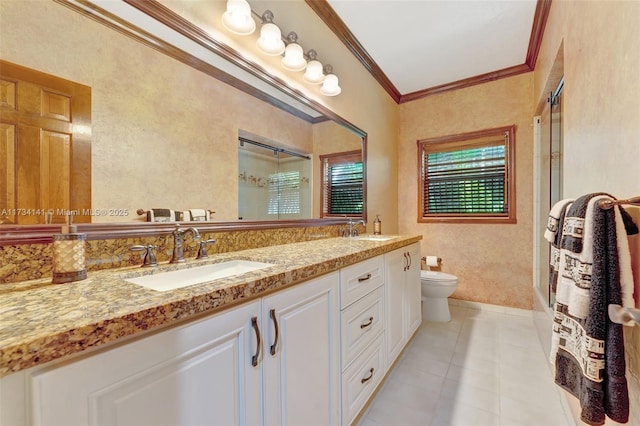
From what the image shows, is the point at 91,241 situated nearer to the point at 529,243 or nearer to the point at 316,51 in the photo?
the point at 316,51

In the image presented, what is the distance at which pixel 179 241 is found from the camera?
1.11 metres

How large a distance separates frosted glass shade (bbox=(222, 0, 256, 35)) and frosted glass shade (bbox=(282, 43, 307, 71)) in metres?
0.35

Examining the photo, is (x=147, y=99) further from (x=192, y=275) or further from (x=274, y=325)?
(x=274, y=325)

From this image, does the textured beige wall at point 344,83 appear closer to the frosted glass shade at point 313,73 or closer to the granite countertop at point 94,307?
the frosted glass shade at point 313,73

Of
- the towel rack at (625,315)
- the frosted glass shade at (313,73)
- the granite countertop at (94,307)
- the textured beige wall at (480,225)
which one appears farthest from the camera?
the textured beige wall at (480,225)

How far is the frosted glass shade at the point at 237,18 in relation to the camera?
132cm

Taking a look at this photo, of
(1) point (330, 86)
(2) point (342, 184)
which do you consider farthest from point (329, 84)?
(2) point (342, 184)

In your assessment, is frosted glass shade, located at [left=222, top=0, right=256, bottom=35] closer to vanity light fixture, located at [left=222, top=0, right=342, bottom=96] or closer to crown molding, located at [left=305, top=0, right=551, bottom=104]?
vanity light fixture, located at [left=222, top=0, right=342, bottom=96]

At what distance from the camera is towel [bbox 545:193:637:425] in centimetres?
75

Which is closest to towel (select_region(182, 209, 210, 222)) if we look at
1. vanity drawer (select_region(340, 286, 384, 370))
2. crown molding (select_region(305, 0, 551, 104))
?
vanity drawer (select_region(340, 286, 384, 370))

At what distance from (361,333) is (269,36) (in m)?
1.65

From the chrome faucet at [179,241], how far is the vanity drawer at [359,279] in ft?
2.09

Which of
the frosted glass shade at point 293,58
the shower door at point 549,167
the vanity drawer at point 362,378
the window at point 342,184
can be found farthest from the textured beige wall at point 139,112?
the shower door at point 549,167

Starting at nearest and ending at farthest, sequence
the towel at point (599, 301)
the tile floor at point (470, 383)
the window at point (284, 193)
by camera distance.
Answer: the towel at point (599, 301), the tile floor at point (470, 383), the window at point (284, 193)
